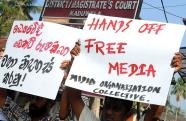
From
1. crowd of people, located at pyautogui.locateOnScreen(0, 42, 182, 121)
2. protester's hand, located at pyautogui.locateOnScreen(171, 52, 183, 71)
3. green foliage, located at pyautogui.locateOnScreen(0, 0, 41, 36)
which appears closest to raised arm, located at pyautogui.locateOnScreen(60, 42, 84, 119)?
crowd of people, located at pyautogui.locateOnScreen(0, 42, 182, 121)

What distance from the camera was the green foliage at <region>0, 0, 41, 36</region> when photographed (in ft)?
105

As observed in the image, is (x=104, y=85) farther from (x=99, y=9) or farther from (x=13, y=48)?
(x=99, y=9)

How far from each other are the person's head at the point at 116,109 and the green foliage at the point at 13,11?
25.9 m

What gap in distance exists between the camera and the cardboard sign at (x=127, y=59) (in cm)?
460

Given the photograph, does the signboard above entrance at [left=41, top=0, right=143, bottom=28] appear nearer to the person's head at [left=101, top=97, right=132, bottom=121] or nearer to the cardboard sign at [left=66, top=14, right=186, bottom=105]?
the cardboard sign at [left=66, top=14, right=186, bottom=105]

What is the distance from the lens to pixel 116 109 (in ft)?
15.4

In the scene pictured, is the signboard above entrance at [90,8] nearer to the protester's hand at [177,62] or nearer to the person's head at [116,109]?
the person's head at [116,109]

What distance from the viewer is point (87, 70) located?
5.01 metres

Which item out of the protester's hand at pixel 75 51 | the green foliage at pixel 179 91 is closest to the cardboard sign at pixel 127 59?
the protester's hand at pixel 75 51

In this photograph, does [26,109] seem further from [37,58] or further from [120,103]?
[120,103]

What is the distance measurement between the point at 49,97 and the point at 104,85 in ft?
1.89

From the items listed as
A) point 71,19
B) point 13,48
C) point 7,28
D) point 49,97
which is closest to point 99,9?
point 71,19

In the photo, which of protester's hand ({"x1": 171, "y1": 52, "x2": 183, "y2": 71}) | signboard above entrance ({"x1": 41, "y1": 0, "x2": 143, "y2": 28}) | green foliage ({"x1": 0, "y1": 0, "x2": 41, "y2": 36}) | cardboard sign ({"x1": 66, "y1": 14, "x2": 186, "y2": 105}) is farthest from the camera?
green foliage ({"x1": 0, "y1": 0, "x2": 41, "y2": 36})

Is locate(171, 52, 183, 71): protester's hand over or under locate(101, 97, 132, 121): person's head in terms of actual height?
over
